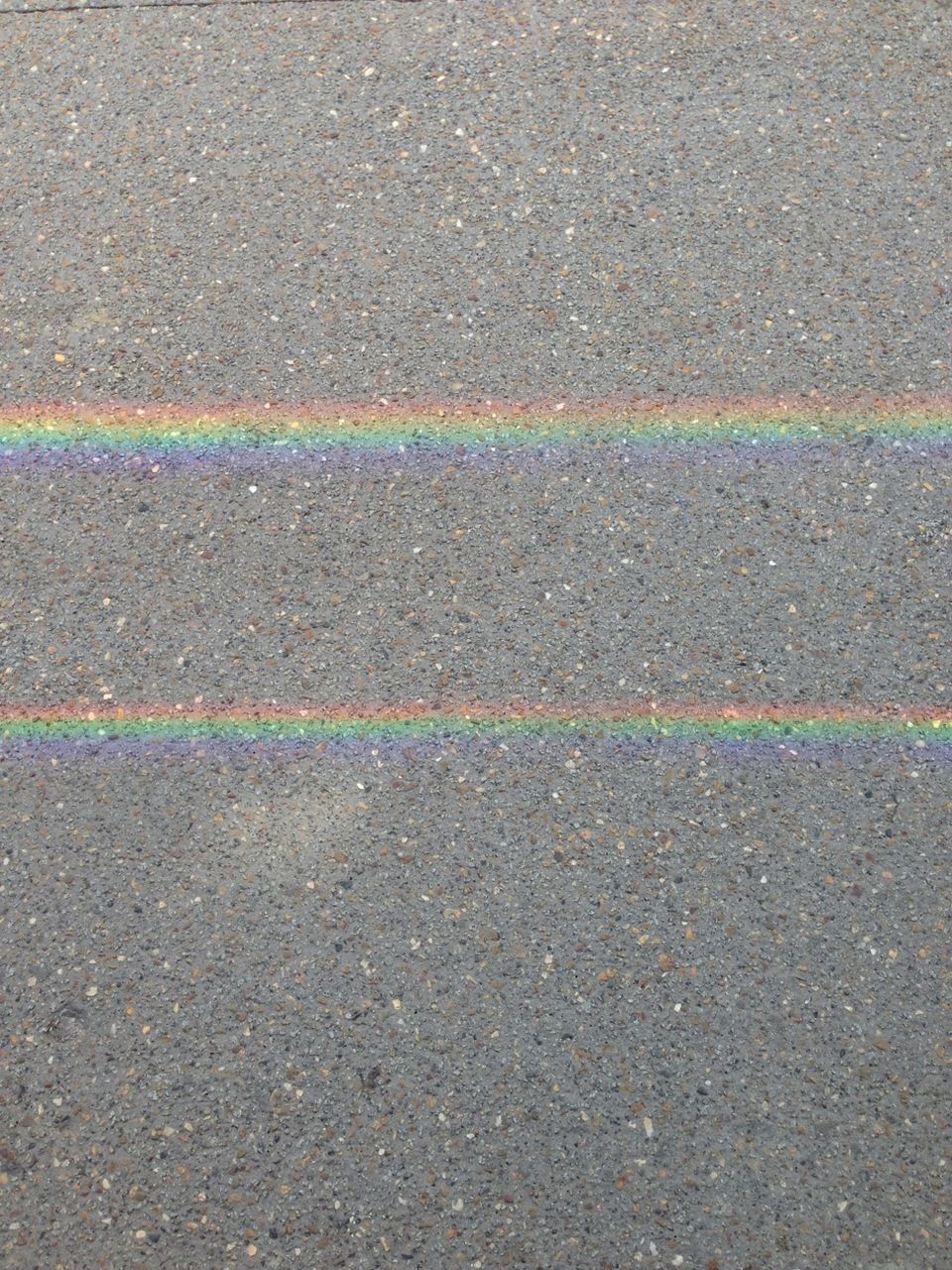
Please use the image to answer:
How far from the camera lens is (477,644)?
2910 mm

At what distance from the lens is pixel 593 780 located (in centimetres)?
276

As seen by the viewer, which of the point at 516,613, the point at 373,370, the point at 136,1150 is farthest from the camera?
the point at 373,370

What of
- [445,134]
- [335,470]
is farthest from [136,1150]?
[445,134]

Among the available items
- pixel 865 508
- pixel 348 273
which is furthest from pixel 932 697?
pixel 348 273

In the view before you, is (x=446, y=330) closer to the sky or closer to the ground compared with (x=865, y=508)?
closer to the sky

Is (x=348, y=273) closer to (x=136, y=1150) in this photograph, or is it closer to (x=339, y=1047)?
(x=339, y=1047)

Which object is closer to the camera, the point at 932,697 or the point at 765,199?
the point at 932,697

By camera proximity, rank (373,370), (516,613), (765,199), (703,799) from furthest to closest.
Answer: (765,199), (373,370), (516,613), (703,799)

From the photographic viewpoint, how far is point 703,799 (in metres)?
2.74

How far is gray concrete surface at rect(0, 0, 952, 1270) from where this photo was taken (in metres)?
2.45

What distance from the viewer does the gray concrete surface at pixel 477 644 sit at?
245 centimetres

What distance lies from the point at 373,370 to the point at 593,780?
120 cm

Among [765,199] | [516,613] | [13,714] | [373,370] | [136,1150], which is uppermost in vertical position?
[765,199]

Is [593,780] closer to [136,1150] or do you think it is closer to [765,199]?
[136,1150]
